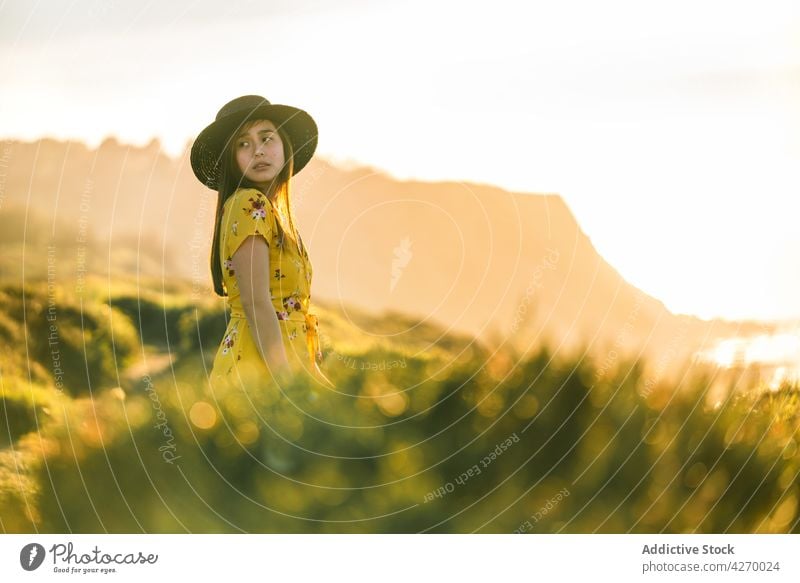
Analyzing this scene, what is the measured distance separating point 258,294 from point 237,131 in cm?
41

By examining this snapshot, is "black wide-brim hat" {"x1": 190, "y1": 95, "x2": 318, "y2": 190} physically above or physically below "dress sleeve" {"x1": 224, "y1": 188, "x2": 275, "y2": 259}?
above

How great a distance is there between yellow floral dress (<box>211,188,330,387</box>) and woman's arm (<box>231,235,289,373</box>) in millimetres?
19

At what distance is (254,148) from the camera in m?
2.23

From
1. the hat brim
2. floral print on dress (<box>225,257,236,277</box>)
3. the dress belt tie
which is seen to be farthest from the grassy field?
the hat brim

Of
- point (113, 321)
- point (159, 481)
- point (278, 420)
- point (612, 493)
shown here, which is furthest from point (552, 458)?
point (113, 321)

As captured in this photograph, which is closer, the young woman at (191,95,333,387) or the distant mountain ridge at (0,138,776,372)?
the young woman at (191,95,333,387)

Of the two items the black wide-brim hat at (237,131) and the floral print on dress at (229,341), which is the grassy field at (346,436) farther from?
the black wide-brim hat at (237,131)

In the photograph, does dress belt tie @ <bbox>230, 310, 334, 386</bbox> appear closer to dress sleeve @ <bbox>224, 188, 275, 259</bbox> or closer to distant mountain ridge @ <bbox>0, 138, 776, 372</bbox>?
distant mountain ridge @ <bbox>0, 138, 776, 372</bbox>

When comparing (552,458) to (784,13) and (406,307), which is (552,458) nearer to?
(406,307)

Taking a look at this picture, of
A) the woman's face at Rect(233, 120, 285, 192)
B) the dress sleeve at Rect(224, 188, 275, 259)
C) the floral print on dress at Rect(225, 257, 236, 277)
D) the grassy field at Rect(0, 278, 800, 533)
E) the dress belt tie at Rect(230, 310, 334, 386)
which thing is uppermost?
the woman's face at Rect(233, 120, 285, 192)

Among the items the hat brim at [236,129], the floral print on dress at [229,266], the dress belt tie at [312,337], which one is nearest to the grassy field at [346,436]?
the dress belt tie at [312,337]

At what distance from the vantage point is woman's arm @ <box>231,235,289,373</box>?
2105 mm

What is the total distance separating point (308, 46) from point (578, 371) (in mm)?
1031

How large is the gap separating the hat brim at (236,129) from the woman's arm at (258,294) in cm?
24
